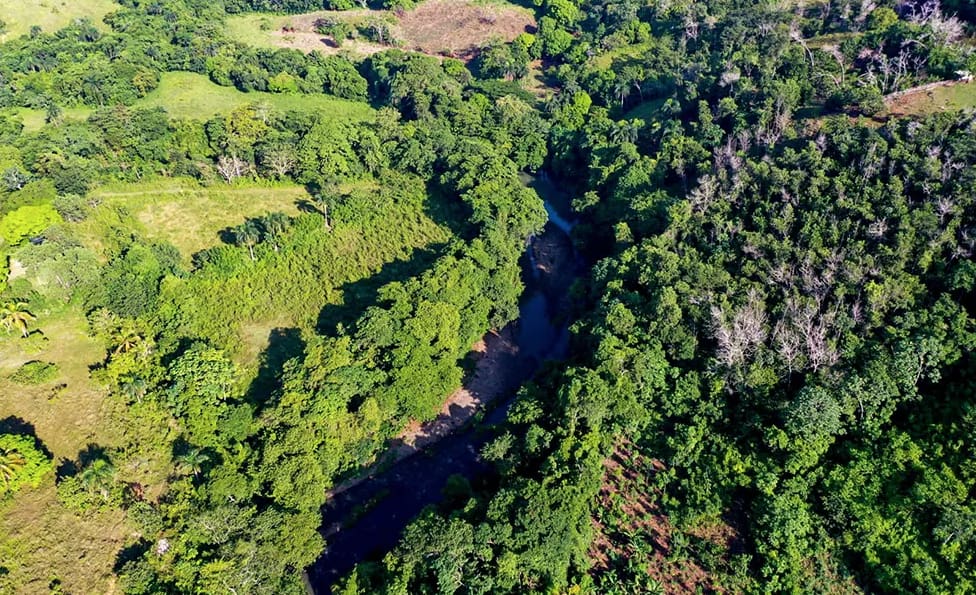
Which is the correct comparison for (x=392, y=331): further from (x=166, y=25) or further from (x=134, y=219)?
(x=166, y=25)

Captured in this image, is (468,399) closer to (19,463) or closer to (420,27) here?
(19,463)

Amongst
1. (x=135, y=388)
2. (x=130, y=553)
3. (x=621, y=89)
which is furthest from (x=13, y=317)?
(x=621, y=89)

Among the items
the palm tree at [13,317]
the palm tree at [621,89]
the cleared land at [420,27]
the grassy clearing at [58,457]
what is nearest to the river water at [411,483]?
the grassy clearing at [58,457]

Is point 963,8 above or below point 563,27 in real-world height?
above

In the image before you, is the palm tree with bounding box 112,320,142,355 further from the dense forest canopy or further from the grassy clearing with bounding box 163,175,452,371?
the grassy clearing with bounding box 163,175,452,371

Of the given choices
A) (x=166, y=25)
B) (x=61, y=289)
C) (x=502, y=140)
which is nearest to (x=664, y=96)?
(x=502, y=140)

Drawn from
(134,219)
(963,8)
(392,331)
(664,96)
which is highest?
(963,8)
